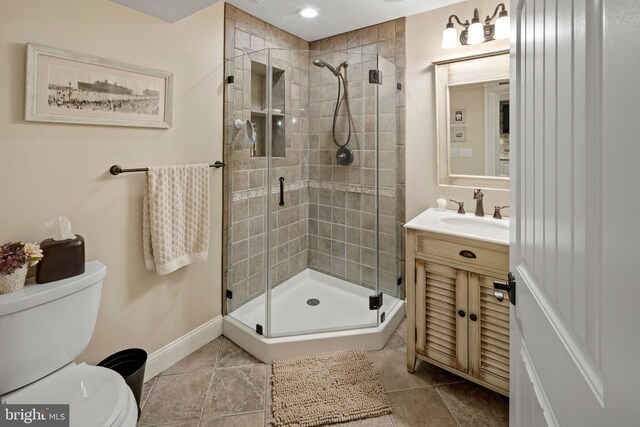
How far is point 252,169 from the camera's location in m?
2.51

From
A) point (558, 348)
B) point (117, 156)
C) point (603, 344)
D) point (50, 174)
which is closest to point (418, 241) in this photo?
point (558, 348)

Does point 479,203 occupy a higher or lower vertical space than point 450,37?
lower

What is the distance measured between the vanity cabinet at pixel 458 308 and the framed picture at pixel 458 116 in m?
1.01

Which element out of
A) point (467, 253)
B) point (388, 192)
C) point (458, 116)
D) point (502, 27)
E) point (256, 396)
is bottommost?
point (256, 396)

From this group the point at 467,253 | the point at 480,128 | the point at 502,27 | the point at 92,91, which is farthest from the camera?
the point at 480,128

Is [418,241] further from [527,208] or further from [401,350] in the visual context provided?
[527,208]

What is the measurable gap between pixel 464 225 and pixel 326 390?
137 centimetres

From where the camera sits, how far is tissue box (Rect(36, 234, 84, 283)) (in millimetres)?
1392

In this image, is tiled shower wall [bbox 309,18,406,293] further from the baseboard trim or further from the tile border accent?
the baseboard trim

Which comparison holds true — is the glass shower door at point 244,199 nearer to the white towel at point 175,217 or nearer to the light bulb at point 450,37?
the white towel at point 175,217

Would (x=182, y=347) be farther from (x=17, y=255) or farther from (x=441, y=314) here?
(x=441, y=314)

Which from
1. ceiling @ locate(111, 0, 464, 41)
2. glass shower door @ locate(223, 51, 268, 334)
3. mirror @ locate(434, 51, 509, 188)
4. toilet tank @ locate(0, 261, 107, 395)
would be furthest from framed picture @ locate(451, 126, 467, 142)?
toilet tank @ locate(0, 261, 107, 395)

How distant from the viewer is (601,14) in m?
0.42

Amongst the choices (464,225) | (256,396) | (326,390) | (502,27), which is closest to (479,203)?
(464,225)
